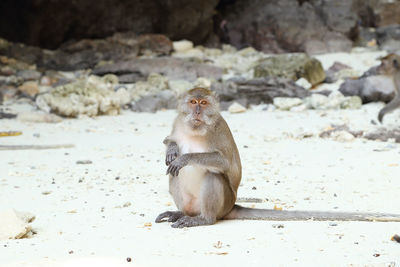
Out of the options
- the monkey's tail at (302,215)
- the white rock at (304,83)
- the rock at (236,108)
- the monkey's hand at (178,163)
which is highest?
the white rock at (304,83)

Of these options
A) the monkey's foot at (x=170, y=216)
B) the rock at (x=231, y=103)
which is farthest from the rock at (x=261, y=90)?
the monkey's foot at (x=170, y=216)

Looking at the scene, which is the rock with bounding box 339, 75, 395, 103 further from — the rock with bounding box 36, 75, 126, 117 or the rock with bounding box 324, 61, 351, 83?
the rock with bounding box 36, 75, 126, 117

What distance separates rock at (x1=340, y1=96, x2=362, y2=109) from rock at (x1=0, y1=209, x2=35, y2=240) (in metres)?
7.82

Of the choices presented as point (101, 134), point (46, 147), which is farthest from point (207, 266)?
point (101, 134)

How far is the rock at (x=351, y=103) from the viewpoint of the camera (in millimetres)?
10680

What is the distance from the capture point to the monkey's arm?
3953 mm

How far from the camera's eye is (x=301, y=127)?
8.90m

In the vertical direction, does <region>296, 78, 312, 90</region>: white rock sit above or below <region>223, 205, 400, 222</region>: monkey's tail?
above

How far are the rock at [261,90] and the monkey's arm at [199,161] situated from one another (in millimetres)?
7453

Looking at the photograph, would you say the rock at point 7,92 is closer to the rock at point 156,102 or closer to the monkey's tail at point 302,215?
the rock at point 156,102

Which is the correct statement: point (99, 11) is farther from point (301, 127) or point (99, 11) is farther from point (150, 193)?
point (150, 193)

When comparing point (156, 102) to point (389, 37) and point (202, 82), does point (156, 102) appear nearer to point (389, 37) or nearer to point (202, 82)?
point (202, 82)

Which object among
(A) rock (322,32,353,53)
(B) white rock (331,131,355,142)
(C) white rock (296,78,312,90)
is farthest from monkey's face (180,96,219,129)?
(A) rock (322,32,353,53)

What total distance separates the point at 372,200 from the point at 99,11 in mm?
12427
